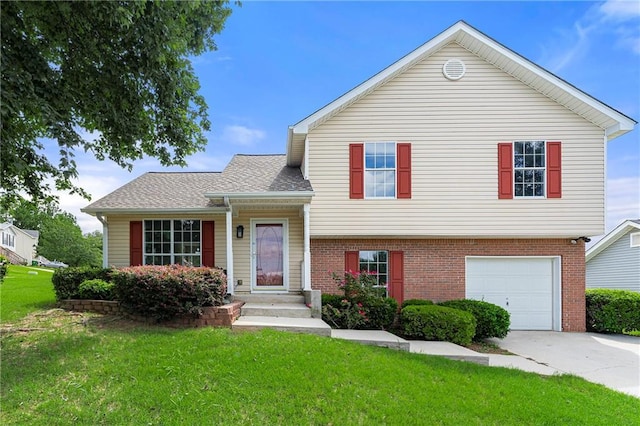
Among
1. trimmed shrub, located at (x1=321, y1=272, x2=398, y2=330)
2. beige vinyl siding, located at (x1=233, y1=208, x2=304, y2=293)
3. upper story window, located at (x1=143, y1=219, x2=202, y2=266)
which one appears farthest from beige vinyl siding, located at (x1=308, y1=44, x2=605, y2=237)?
upper story window, located at (x1=143, y1=219, x2=202, y2=266)

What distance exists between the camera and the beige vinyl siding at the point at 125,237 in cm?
1072

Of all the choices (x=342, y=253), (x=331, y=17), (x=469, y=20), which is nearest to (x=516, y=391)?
(x=342, y=253)

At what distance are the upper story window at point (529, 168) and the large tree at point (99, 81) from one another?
8.47 m

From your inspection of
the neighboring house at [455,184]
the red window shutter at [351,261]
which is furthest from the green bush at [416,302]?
the red window shutter at [351,261]

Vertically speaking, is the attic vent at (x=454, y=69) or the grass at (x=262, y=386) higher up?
the attic vent at (x=454, y=69)

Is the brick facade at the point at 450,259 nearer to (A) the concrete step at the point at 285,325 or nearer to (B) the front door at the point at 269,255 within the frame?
(B) the front door at the point at 269,255

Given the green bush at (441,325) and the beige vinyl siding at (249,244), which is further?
the beige vinyl siding at (249,244)

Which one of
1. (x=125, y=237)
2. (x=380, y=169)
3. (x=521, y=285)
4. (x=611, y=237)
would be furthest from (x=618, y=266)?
(x=125, y=237)

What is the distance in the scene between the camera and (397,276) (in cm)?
1012

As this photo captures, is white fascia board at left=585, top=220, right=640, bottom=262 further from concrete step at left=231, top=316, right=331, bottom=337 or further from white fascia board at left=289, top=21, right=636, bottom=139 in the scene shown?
concrete step at left=231, top=316, right=331, bottom=337

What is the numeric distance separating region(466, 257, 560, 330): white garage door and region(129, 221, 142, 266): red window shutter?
397 inches

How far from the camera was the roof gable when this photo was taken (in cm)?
941

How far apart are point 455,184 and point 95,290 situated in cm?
983

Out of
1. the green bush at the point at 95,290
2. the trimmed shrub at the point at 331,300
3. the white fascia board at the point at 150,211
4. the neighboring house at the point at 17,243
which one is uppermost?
the white fascia board at the point at 150,211
